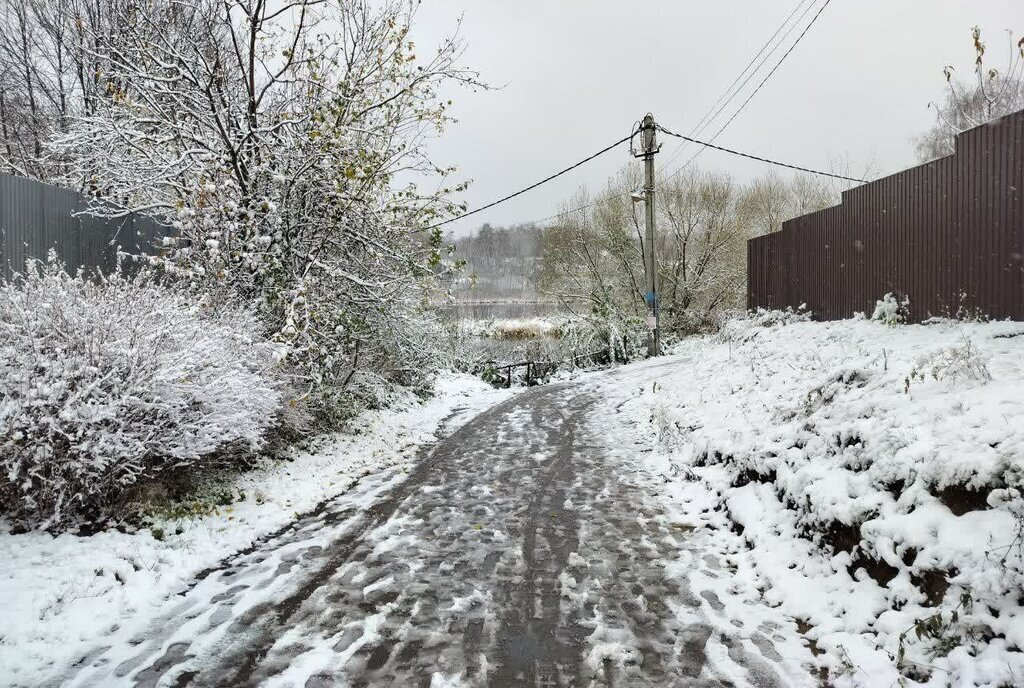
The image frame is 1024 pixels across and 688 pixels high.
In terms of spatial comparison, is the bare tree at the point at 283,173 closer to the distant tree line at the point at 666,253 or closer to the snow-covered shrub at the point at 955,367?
the snow-covered shrub at the point at 955,367

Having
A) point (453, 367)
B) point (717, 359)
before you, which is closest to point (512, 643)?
point (717, 359)

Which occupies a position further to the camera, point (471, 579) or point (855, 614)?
point (471, 579)

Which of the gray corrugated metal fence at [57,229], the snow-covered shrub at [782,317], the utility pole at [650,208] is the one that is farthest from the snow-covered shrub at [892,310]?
the gray corrugated metal fence at [57,229]

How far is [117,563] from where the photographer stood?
4828 millimetres

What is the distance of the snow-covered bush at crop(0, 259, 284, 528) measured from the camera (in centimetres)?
495

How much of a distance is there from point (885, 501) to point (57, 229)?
11.0 m

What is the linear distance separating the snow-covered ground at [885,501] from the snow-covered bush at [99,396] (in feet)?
16.4

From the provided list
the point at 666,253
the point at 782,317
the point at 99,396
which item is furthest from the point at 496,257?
the point at 99,396

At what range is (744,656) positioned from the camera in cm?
377

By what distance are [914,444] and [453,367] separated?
769 inches

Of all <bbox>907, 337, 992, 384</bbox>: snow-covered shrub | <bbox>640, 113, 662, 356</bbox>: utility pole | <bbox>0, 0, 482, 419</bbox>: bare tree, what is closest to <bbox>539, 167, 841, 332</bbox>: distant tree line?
<bbox>640, 113, 662, 356</bbox>: utility pole

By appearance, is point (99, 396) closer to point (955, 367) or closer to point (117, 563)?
Answer: point (117, 563)

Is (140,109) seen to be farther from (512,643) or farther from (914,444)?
(914,444)

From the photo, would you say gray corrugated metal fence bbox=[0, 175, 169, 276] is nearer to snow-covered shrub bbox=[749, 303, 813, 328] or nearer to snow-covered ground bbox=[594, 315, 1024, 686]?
snow-covered ground bbox=[594, 315, 1024, 686]
